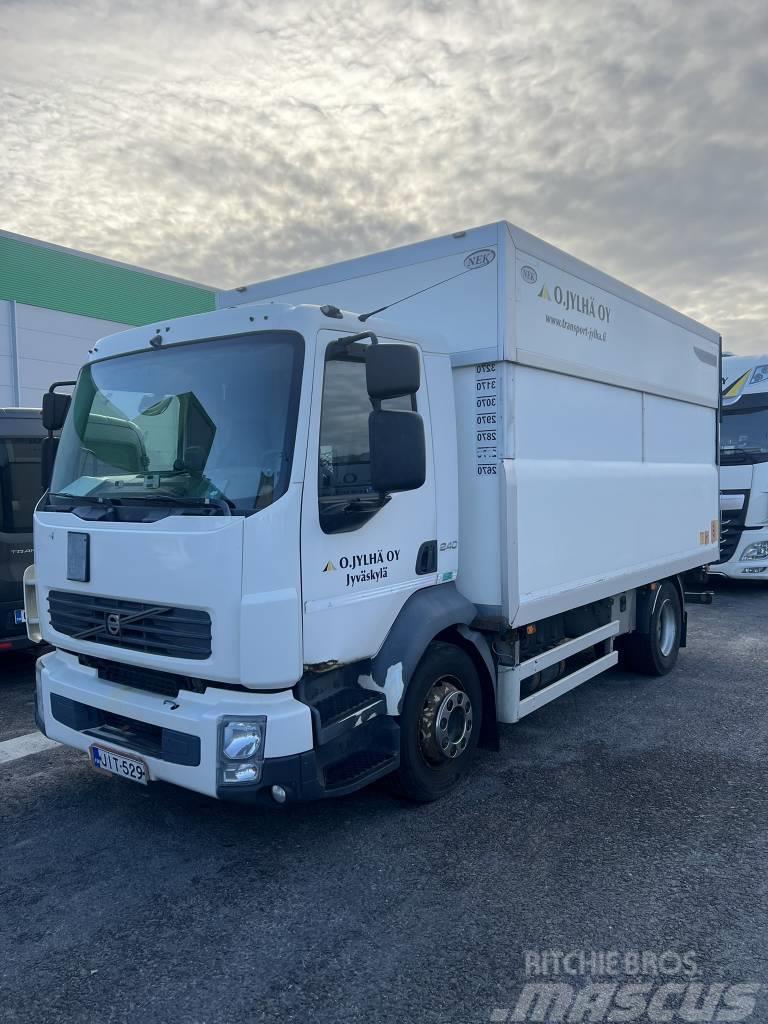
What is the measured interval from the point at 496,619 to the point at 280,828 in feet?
5.38

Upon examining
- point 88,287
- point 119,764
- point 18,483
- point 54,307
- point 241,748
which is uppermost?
point 88,287

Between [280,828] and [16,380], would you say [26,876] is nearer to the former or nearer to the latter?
[280,828]

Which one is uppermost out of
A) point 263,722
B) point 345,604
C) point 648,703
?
point 345,604

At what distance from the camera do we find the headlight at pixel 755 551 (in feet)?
36.2

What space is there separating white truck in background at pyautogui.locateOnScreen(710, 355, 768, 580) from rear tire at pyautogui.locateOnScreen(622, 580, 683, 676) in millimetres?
4446

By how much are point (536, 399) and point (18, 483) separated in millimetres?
4773

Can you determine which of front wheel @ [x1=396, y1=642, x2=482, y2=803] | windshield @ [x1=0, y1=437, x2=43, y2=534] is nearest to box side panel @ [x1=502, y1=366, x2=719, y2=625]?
front wheel @ [x1=396, y1=642, x2=482, y2=803]

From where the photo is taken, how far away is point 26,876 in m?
3.52

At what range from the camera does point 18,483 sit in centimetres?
677

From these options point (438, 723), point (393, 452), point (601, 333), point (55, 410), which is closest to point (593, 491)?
point (601, 333)

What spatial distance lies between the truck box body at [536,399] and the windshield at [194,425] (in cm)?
98

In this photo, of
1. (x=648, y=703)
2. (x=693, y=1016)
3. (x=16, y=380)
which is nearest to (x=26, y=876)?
(x=693, y=1016)

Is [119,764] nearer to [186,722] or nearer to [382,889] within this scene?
[186,722]

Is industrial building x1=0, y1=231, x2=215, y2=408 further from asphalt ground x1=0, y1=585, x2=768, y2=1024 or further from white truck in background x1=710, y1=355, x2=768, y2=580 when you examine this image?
asphalt ground x1=0, y1=585, x2=768, y2=1024
